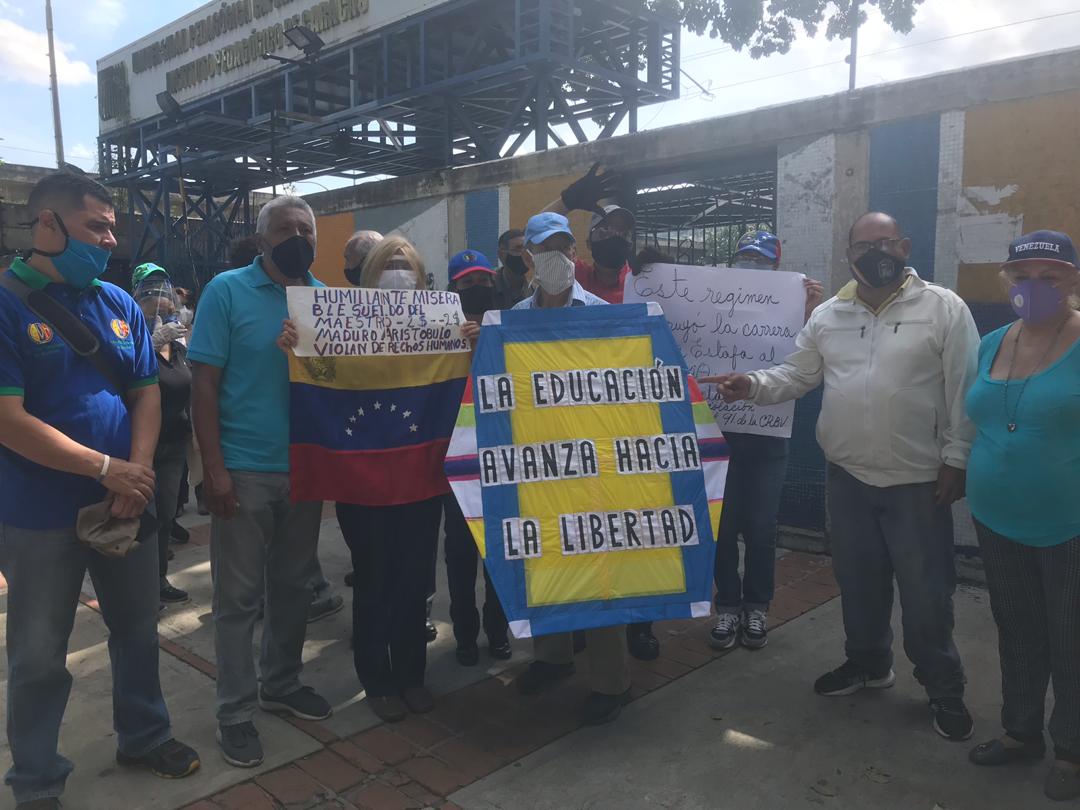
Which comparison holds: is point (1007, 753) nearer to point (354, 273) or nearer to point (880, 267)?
point (880, 267)

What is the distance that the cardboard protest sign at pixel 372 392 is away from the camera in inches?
123

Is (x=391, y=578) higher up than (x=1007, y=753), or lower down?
higher up

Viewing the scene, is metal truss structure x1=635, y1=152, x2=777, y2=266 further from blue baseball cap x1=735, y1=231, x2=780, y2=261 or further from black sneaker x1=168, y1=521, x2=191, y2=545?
black sneaker x1=168, y1=521, x2=191, y2=545

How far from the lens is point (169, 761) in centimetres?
290

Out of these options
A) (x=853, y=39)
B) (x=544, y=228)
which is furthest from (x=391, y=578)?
(x=853, y=39)

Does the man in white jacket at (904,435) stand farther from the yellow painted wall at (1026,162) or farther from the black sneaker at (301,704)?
the black sneaker at (301,704)

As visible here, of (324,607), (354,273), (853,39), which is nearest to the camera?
(324,607)

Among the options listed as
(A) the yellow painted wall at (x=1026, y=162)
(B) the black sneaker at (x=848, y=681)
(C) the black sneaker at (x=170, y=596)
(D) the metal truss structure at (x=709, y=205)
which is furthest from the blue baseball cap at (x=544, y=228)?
(D) the metal truss structure at (x=709, y=205)

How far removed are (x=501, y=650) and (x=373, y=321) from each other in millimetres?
1778

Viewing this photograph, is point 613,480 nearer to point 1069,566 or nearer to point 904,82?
point 1069,566

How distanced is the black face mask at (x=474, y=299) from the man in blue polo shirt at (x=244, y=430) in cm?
77

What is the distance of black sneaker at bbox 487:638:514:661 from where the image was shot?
3.91 meters

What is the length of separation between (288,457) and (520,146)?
16601 millimetres

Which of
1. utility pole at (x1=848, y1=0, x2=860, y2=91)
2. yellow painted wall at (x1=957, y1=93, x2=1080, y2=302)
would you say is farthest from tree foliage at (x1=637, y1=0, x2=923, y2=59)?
yellow painted wall at (x1=957, y1=93, x2=1080, y2=302)
